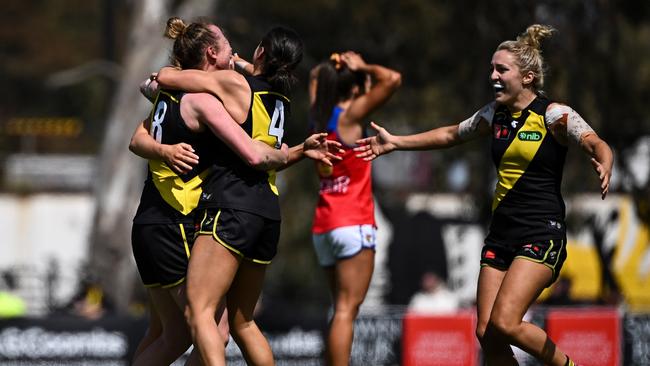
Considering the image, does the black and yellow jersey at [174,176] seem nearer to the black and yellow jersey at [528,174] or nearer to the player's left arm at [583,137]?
the black and yellow jersey at [528,174]

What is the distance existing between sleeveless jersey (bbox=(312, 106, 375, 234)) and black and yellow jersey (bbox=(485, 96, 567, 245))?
143 cm

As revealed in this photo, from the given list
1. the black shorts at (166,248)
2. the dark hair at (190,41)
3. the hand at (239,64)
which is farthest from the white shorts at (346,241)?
the dark hair at (190,41)

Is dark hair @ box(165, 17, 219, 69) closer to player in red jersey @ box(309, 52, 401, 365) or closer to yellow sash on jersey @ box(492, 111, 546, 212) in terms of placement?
player in red jersey @ box(309, 52, 401, 365)

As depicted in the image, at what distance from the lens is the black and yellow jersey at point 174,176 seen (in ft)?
21.5

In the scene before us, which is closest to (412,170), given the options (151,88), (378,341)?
(378,341)

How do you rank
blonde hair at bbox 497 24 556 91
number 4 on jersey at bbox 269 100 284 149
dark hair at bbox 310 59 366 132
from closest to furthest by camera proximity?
number 4 on jersey at bbox 269 100 284 149, blonde hair at bbox 497 24 556 91, dark hair at bbox 310 59 366 132

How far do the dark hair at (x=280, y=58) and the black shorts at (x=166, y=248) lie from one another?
925 mm

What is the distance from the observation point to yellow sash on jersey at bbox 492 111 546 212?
6.99 meters

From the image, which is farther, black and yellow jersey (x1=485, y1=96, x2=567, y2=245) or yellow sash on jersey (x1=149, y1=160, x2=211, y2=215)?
black and yellow jersey (x1=485, y1=96, x2=567, y2=245)

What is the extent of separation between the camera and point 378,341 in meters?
12.1

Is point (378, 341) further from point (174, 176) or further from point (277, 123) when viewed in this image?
point (174, 176)

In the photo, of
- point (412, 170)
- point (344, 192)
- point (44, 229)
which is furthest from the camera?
point (412, 170)

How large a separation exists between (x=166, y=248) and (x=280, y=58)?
1.21 meters

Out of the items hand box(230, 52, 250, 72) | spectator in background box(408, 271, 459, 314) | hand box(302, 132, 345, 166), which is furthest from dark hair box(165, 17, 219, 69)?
spectator in background box(408, 271, 459, 314)
